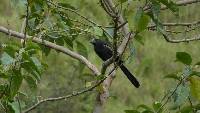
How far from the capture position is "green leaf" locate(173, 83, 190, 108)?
5.87 ft

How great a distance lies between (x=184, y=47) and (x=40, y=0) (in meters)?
9.19

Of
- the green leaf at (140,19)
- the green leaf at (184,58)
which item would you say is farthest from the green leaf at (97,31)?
the green leaf at (140,19)

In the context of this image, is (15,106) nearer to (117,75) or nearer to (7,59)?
(7,59)

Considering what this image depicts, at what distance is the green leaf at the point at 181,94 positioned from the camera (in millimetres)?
1790

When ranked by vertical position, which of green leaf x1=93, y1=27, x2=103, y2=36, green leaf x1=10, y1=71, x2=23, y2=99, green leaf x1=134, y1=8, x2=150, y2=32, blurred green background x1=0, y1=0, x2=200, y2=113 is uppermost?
green leaf x1=134, y1=8, x2=150, y2=32

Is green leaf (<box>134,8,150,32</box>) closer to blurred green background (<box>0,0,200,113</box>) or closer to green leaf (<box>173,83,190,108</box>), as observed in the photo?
green leaf (<box>173,83,190,108</box>)

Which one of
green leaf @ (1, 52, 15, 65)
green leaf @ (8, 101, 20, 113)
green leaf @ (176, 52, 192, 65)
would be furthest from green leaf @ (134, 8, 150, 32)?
green leaf @ (8, 101, 20, 113)

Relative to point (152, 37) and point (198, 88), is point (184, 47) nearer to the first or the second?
point (152, 37)

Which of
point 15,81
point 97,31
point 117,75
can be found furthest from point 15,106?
point 117,75

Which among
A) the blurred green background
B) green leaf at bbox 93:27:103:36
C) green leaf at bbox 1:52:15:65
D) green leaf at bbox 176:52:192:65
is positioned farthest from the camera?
the blurred green background

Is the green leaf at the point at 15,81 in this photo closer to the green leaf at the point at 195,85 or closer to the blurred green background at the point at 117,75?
the green leaf at the point at 195,85

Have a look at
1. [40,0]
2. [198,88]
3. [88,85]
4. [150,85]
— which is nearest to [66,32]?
[88,85]

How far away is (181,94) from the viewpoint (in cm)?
179

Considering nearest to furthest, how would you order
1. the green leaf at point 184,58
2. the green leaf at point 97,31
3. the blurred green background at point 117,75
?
the green leaf at point 184,58 < the green leaf at point 97,31 < the blurred green background at point 117,75
